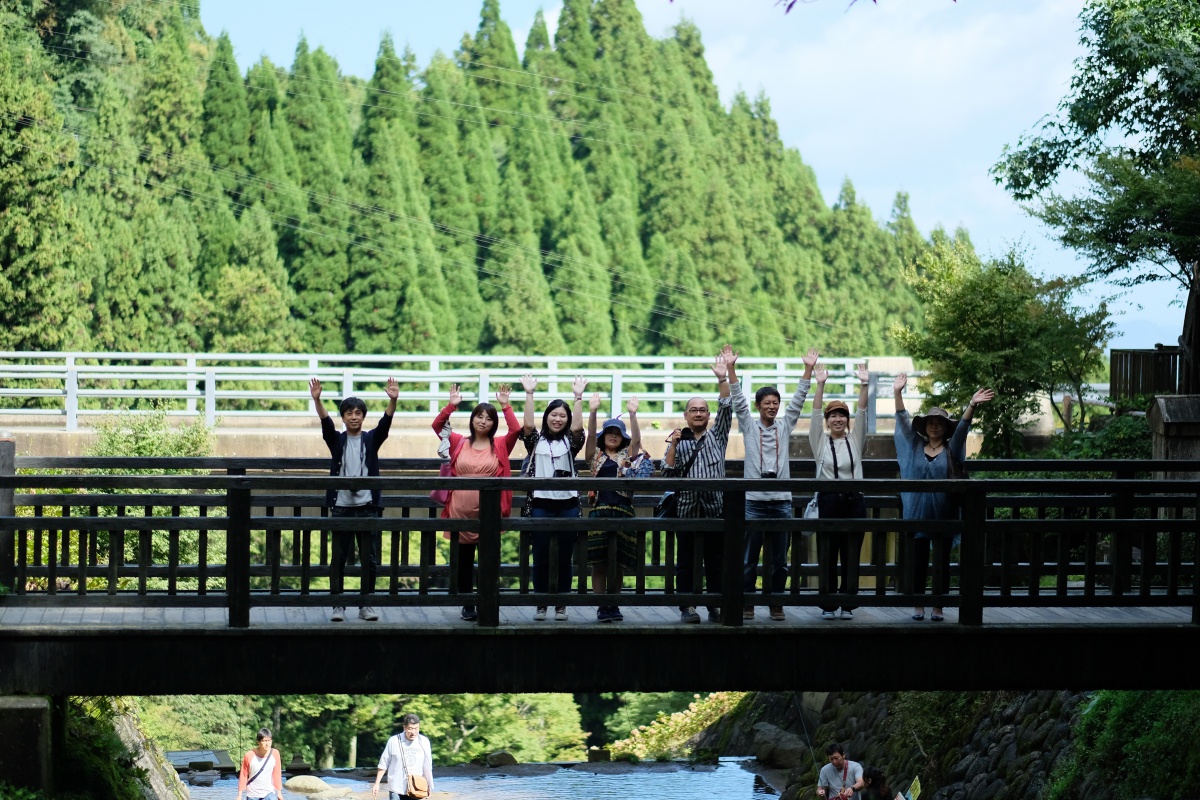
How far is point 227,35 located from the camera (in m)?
44.2

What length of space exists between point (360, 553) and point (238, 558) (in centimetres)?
68

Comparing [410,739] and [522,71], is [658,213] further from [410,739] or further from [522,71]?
[410,739]

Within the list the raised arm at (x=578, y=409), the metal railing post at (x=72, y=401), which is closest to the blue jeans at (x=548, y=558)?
the raised arm at (x=578, y=409)

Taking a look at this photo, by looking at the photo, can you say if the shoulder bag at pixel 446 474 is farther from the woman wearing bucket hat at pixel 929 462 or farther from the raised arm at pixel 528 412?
the woman wearing bucket hat at pixel 929 462

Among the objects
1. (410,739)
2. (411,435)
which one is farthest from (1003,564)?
(411,435)

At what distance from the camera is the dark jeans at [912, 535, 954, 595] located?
973cm

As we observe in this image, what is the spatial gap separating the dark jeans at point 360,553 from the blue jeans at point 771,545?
218cm

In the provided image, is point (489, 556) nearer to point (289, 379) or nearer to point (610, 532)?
point (610, 532)

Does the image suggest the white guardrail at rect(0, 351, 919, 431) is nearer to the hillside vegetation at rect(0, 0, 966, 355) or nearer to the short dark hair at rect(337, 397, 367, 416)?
the hillside vegetation at rect(0, 0, 966, 355)

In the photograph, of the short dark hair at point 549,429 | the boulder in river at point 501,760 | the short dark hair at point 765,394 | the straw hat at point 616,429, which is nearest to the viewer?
the short dark hair at point 765,394

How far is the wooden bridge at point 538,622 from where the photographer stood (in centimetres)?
924

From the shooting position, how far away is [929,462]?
10.1 m

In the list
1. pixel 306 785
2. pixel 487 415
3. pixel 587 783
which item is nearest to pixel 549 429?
pixel 487 415

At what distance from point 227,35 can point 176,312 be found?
9435 millimetres
